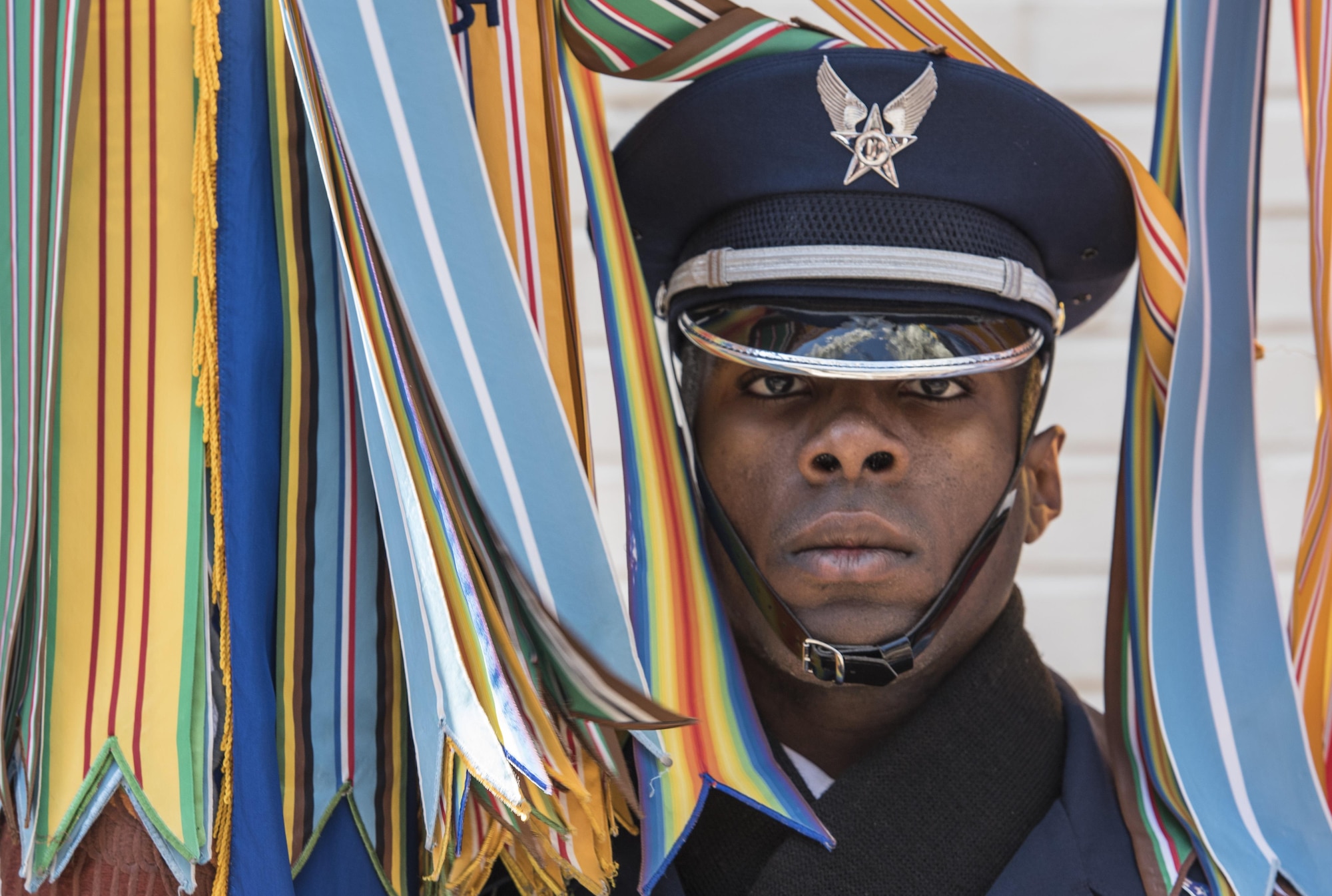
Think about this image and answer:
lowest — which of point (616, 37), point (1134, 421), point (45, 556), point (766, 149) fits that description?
point (1134, 421)

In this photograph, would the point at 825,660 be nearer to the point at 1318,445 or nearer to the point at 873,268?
the point at 873,268

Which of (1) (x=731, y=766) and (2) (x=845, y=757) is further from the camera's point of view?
(2) (x=845, y=757)

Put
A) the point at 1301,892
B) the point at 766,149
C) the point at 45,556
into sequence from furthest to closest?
the point at 766,149 < the point at 1301,892 < the point at 45,556

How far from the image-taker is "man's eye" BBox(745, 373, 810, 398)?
1566 millimetres

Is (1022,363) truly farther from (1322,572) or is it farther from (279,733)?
(279,733)

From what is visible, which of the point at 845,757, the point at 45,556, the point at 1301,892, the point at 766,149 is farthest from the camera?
the point at 845,757

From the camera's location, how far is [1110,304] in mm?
2799

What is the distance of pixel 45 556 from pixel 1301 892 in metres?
1.16

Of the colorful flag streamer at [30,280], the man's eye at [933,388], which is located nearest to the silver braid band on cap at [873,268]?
the man's eye at [933,388]

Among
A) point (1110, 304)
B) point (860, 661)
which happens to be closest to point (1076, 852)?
point (860, 661)

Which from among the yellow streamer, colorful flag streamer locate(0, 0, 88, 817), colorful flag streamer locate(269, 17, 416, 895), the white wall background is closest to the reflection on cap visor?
colorful flag streamer locate(269, 17, 416, 895)

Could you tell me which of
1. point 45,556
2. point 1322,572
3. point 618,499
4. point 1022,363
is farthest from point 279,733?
point 618,499

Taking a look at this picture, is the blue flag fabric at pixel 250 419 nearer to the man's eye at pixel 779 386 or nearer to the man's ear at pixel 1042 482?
the man's eye at pixel 779 386

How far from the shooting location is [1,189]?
1.22 metres
